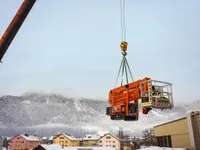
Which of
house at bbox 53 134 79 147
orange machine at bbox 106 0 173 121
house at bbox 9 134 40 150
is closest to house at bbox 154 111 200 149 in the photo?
orange machine at bbox 106 0 173 121

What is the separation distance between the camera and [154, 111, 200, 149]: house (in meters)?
14.3

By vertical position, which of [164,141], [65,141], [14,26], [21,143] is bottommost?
[21,143]

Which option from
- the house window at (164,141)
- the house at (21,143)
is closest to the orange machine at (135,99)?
the house window at (164,141)

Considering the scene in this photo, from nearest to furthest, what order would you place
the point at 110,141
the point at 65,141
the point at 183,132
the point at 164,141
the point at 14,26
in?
the point at 14,26 → the point at 183,132 → the point at 164,141 → the point at 110,141 → the point at 65,141

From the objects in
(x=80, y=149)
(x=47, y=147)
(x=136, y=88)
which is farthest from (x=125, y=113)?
(x=47, y=147)

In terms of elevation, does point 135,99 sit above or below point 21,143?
above

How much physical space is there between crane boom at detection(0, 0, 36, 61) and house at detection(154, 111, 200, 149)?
13.0 metres

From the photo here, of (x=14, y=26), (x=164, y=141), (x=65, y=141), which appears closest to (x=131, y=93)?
(x=14, y=26)

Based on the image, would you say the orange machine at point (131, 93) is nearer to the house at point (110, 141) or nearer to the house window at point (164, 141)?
the house window at point (164, 141)

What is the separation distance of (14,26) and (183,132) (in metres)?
14.9

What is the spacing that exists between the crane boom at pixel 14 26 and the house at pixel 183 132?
1300 centimetres

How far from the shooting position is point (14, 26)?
9.70m

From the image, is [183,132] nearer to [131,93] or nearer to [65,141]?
[131,93]

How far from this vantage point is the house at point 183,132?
46.8ft
